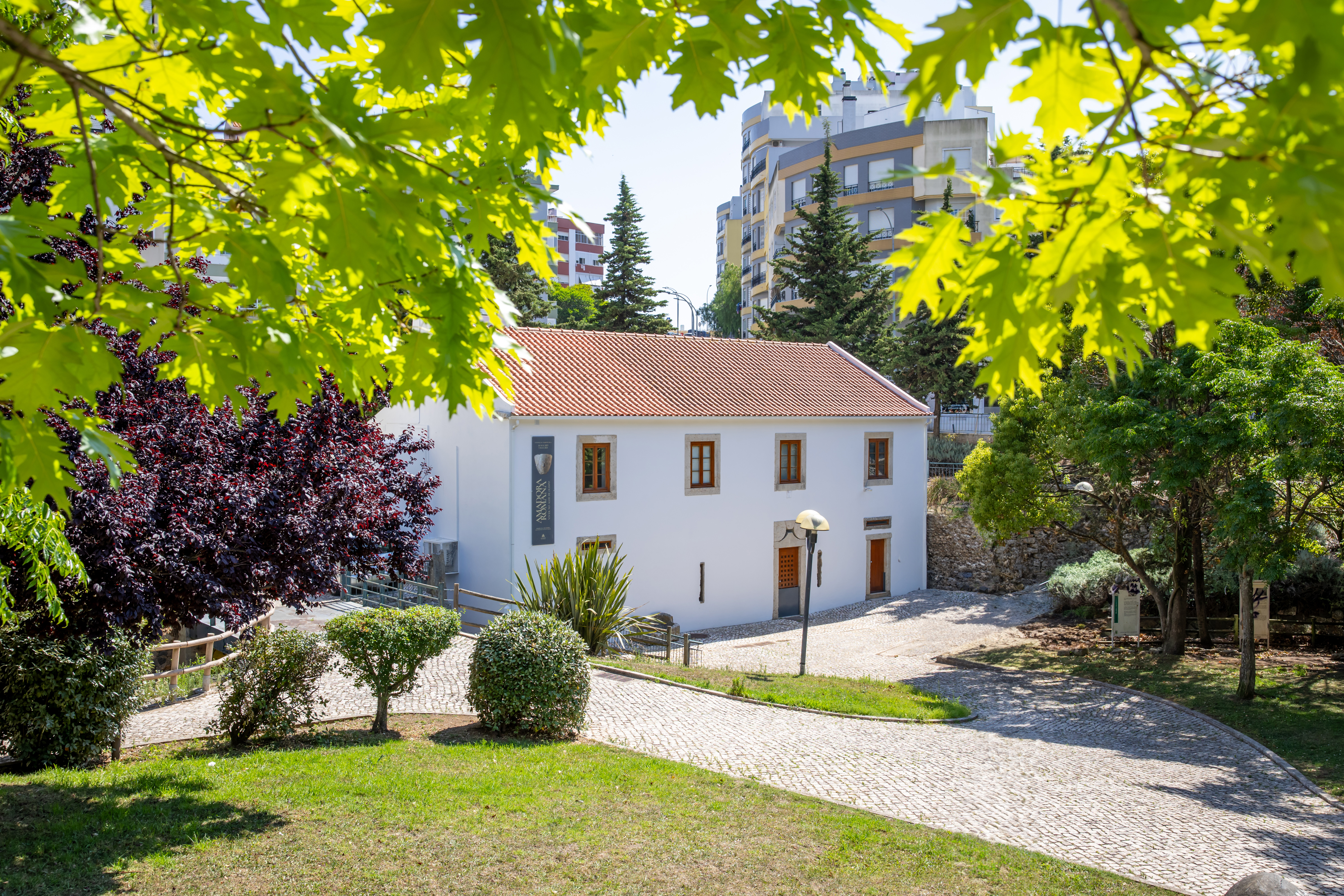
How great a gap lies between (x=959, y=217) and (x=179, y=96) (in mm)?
2598

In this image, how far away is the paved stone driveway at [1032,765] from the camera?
26.3 ft

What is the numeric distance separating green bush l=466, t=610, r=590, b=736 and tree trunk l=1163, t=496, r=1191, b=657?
45.5ft

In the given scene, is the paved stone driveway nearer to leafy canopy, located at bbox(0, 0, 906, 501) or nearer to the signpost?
the signpost

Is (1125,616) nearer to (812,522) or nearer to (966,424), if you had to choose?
(812,522)

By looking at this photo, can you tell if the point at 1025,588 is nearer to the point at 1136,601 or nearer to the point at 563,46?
the point at 1136,601

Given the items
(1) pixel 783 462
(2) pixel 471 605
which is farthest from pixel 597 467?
(1) pixel 783 462

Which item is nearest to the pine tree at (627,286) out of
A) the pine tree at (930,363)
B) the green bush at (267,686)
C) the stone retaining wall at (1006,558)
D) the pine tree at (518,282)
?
the pine tree at (518,282)

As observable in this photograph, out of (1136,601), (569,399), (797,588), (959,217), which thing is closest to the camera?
(959,217)

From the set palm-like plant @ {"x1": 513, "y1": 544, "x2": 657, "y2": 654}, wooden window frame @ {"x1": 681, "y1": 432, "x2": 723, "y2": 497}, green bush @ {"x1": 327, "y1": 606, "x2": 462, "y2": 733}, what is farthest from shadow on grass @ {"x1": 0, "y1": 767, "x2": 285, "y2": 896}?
wooden window frame @ {"x1": 681, "y1": 432, "x2": 723, "y2": 497}

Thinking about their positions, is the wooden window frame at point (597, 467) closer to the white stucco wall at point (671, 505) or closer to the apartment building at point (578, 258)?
the white stucco wall at point (671, 505)

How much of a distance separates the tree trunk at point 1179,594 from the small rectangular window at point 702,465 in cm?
1103

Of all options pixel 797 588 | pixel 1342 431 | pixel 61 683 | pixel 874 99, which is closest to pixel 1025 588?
pixel 797 588

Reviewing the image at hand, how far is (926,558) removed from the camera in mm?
29094

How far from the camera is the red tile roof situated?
21.9 metres
